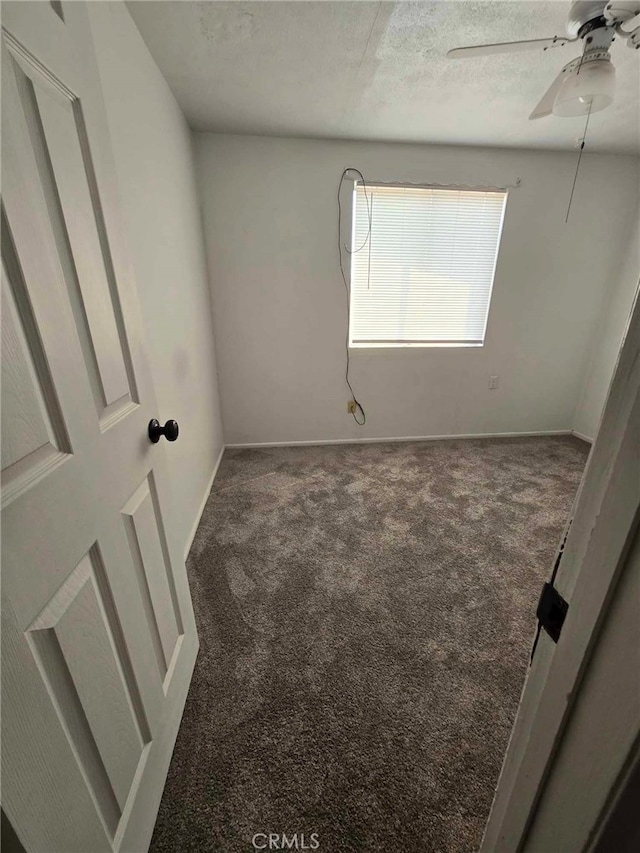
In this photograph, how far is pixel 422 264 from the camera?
2795 millimetres

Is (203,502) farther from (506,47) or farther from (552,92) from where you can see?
(552,92)

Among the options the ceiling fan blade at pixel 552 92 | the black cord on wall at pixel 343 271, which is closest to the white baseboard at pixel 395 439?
the black cord on wall at pixel 343 271

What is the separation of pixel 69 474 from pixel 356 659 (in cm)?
124

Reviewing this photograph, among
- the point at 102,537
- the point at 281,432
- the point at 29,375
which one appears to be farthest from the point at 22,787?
the point at 281,432

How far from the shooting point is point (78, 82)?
25.8 inches

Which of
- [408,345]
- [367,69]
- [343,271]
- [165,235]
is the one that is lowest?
[408,345]

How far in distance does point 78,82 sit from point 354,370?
98.5 inches

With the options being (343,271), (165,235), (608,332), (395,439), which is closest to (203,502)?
(165,235)

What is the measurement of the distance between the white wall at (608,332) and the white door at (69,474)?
11.1ft

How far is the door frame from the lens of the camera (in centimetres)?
34

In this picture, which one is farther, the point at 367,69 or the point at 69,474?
the point at 367,69

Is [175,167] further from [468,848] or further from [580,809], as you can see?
[468,848]

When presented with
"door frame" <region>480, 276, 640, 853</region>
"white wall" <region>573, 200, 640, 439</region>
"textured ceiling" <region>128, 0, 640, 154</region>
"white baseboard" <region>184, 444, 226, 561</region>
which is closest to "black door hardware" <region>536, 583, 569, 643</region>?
"door frame" <region>480, 276, 640, 853</region>

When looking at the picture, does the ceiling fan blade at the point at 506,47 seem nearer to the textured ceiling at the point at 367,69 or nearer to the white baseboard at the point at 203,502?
the textured ceiling at the point at 367,69
